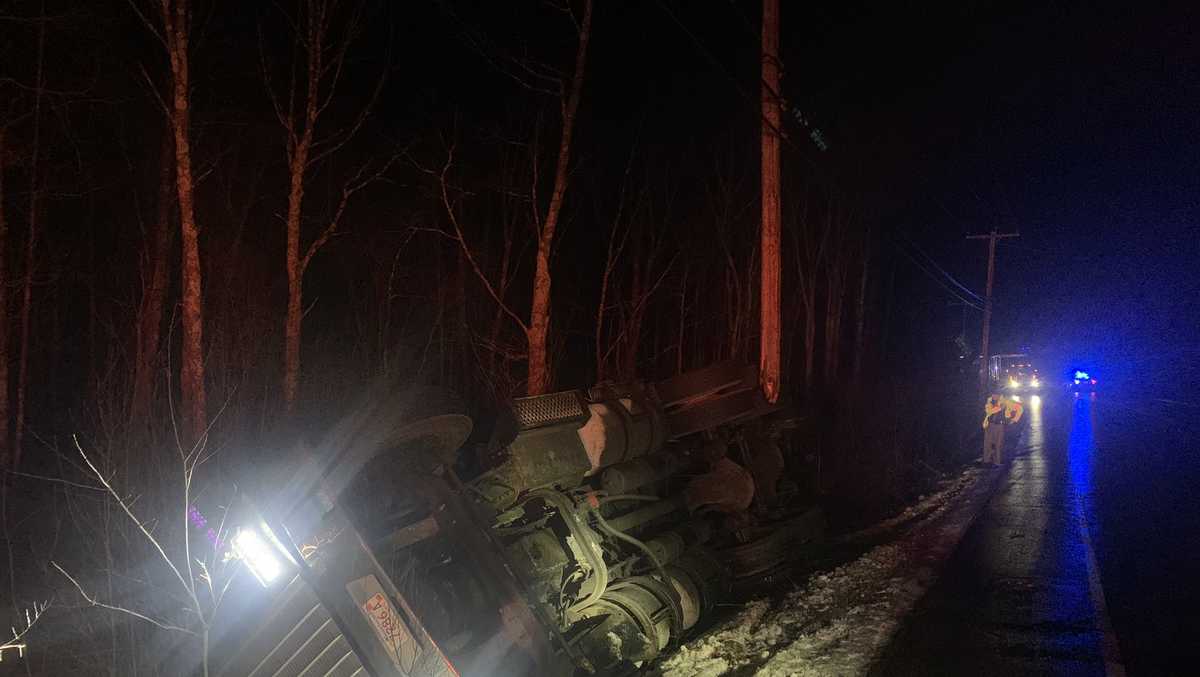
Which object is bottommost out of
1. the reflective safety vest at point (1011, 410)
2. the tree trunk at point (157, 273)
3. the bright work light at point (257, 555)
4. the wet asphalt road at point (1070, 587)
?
the wet asphalt road at point (1070, 587)

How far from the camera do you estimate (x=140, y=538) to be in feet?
20.1

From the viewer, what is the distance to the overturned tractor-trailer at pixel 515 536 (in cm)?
391

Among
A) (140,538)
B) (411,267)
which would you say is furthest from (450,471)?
(411,267)

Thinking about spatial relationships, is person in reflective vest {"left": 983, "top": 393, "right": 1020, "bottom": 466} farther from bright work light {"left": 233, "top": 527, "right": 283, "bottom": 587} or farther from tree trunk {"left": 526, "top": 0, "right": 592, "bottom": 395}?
bright work light {"left": 233, "top": 527, "right": 283, "bottom": 587}

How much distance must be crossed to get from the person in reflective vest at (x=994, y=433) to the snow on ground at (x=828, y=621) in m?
9.54

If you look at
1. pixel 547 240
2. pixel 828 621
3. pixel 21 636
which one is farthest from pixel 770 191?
pixel 21 636

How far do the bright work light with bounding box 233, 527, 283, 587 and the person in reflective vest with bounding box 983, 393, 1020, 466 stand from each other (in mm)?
19020

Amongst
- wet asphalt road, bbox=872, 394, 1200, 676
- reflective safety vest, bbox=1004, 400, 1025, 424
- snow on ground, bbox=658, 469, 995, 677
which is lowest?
snow on ground, bbox=658, 469, 995, 677

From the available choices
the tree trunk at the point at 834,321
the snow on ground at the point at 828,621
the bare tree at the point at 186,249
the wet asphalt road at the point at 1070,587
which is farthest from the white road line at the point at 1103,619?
the tree trunk at the point at 834,321

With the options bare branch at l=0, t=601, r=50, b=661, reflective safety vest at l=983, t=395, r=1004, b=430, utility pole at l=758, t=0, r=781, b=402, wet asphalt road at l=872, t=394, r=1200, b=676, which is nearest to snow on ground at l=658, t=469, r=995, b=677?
wet asphalt road at l=872, t=394, r=1200, b=676

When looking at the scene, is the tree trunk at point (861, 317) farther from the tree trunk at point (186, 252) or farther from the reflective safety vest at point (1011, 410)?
the tree trunk at point (186, 252)

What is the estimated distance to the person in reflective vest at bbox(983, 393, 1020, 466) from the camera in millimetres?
19391

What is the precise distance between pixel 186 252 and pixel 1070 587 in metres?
11.1

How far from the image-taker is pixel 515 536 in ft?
19.3
